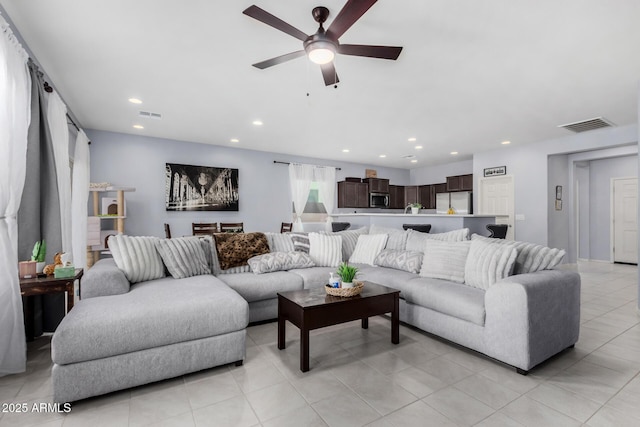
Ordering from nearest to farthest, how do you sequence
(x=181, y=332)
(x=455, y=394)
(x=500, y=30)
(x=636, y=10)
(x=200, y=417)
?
1. (x=200, y=417)
2. (x=455, y=394)
3. (x=181, y=332)
4. (x=636, y=10)
5. (x=500, y=30)

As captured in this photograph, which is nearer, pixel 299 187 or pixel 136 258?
pixel 136 258

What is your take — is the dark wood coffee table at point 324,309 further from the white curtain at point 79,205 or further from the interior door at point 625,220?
the interior door at point 625,220

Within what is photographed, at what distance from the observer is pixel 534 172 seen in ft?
21.4

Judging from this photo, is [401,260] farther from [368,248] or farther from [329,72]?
[329,72]

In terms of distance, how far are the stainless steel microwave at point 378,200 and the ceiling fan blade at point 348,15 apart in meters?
7.06

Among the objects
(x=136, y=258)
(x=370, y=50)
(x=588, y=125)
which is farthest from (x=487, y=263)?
(x=588, y=125)

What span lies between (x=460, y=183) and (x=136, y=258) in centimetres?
797

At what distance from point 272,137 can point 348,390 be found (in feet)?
16.3

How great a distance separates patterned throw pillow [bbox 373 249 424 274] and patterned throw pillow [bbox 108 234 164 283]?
242 centimetres

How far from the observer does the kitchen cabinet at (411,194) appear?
9916 mm

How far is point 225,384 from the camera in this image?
2057 mm

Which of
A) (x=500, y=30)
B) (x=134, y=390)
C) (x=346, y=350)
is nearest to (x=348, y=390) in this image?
(x=346, y=350)

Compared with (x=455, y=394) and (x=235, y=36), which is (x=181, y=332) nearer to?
(x=455, y=394)

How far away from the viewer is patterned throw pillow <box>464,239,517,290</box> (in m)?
2.60
